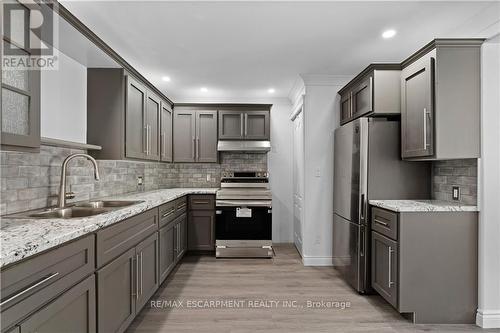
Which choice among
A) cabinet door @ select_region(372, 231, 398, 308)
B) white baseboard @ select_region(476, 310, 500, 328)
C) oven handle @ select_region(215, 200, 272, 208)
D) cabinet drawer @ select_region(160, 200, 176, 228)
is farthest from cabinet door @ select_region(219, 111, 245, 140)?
white baseboard @ select_region(476, 310, 500, 328)

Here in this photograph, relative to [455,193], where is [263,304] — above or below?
below

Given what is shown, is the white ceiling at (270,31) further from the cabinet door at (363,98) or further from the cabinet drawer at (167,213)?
the cabinet drawer at (167,213)

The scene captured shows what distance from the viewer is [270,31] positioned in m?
2.60

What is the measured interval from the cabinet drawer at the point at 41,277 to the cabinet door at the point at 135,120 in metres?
1.56

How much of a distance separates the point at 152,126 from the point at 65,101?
1231mm

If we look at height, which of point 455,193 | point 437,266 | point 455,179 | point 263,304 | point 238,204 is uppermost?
A: point 455,179

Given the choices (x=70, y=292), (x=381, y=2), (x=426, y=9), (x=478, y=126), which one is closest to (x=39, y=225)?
(x=70, y=292)

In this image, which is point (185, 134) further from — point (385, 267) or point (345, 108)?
point (385, 267)

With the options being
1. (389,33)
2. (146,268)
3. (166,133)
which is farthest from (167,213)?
(389,33)

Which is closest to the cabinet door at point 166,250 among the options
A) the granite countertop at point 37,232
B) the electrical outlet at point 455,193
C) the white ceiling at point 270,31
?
the granite countertop at point 37,232

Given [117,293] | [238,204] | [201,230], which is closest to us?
[117,293]

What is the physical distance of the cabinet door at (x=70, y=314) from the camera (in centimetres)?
119

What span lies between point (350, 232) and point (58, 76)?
3121 mm

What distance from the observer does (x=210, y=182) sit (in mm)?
5102
